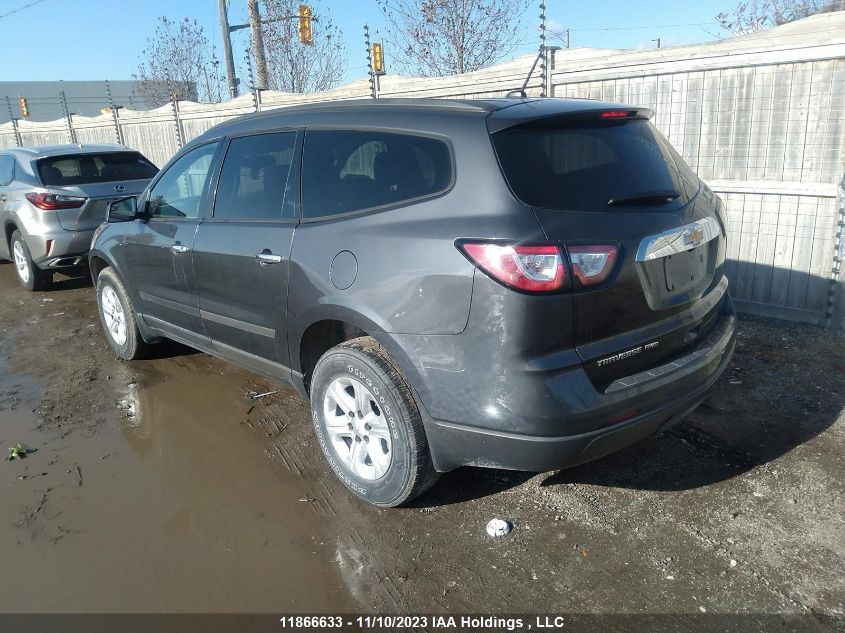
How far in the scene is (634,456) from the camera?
3615 millimetres

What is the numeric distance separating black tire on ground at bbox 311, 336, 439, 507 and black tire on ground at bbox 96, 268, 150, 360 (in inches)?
101

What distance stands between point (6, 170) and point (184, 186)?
17.5 feet

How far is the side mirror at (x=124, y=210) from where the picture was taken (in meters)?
4.92

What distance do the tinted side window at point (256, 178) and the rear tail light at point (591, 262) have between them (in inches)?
62.8

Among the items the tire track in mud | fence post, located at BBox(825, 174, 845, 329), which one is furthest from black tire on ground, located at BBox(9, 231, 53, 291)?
fence post, located at BBox(825, 174, 845, 329)

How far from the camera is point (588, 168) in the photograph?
2781 millimetres

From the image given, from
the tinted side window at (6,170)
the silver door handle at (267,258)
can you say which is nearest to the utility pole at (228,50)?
the tinted side window at (6,170)

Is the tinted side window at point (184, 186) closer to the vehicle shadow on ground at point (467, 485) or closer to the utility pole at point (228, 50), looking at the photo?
the vehicle shadow on ground at point (467, 485)

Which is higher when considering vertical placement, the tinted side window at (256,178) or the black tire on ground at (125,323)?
the tinted side window at (256,178)

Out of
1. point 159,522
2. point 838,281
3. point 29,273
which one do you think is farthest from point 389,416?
point 29,273

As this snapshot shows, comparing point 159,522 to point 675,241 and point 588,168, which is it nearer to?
point 588,168

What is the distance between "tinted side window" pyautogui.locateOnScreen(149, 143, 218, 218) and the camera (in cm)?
432

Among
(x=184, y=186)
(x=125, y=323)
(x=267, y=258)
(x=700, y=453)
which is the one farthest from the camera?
(x=125, y=323)

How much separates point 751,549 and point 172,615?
2.39 m
